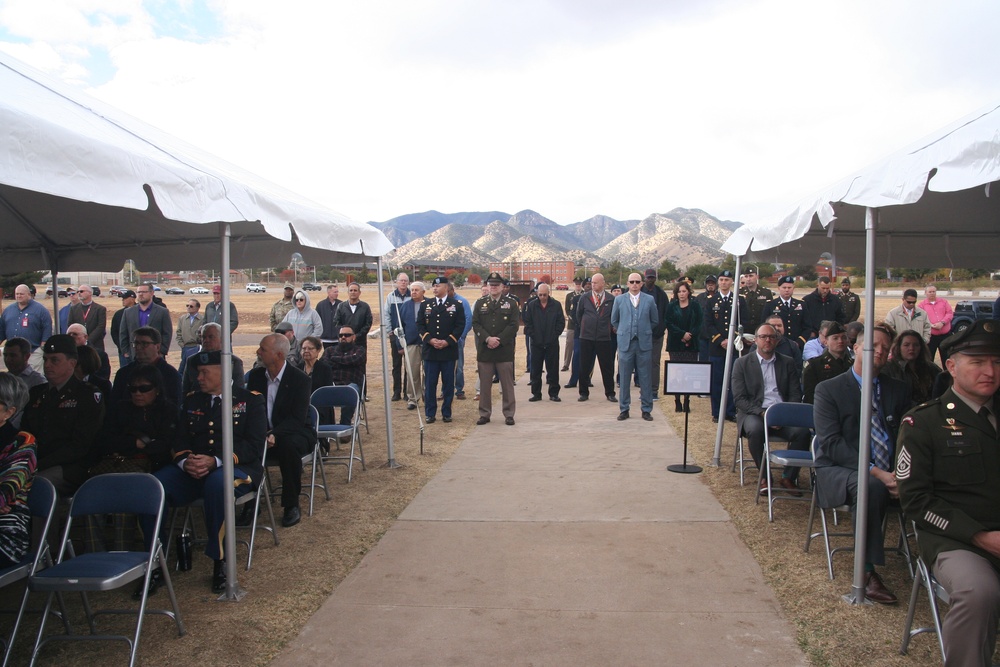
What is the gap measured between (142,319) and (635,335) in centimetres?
762

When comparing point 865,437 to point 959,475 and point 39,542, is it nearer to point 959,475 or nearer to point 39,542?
point 959,475

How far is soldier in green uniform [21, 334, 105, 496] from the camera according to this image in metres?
5.01

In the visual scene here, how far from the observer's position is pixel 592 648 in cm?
373

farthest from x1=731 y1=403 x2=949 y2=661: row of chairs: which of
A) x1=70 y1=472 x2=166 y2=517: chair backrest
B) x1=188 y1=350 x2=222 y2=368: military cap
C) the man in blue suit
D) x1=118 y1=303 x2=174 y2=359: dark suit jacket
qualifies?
x1=118 y1=303 x2=174 y2=359: dark suit jacket

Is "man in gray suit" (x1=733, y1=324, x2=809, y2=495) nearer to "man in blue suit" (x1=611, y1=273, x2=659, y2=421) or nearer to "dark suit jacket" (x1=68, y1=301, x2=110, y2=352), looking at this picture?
"man in blue suit" (x1=611, y1=273, x2=659, y2=421)

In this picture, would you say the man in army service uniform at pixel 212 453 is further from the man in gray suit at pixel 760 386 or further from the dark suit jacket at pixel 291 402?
the man in gray suit at pixel 760 386

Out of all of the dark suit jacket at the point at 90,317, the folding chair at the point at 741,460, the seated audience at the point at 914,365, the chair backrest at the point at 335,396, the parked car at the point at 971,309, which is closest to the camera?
the seated audience at the point at 914,365

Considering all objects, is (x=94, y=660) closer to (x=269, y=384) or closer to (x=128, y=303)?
(x=269, y=384)

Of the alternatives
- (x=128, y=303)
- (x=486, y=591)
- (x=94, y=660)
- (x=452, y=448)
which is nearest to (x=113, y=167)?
(x=94, y=660)

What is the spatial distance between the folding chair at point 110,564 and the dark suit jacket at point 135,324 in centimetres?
707

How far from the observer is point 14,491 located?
12.5ft

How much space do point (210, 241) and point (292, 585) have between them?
3755 millimetres

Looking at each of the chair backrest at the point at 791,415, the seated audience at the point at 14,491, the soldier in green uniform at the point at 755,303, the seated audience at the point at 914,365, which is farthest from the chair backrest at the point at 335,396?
the soldier in green uniform at the point at 755,303

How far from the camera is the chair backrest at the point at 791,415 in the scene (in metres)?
6.23
